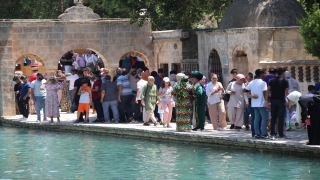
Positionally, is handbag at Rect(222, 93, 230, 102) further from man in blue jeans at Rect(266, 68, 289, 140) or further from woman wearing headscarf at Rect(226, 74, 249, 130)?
man in blue jeans at Rect(266, 68, 289, 140)

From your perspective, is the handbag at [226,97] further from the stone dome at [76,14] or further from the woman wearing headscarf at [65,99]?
the stone dome at [76,14]

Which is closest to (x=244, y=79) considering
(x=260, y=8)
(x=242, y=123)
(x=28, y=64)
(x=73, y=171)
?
(x=242, y=123)

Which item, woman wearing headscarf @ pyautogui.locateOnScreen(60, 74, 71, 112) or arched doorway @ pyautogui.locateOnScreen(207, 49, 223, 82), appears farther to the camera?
woman wearing headscarf @ pyautogui.locateOnScreen(60, 74, 71, 112)

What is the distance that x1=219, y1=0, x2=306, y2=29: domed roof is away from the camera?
2341 centimetres

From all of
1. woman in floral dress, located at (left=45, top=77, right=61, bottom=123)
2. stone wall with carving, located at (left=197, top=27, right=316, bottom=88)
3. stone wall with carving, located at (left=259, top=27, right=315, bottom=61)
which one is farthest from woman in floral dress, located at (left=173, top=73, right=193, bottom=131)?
woman in floral dress, located at (left=45, top=77, right=61, bottom=123)

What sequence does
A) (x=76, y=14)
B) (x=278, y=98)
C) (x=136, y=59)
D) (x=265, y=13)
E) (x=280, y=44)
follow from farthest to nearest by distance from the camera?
(x=136, y=59), (x=76, y=14), (x=265, y=13), (x=280, y=44), (x=278, y=98)

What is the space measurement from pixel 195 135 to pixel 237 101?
159 cm

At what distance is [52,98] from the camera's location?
24.4 meters

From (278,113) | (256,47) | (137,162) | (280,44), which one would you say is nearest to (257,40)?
(256,47)

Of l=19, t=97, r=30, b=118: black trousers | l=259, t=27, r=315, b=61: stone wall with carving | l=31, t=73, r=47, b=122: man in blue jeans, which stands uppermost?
l=259, t=27, r=315, b=61: stone wall with carving

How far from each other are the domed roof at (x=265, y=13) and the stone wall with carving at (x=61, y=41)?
6.10m

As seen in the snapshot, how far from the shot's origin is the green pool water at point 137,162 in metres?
15.9

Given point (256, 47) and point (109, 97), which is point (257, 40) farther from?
point (109, 97)

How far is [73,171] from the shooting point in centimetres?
1669
